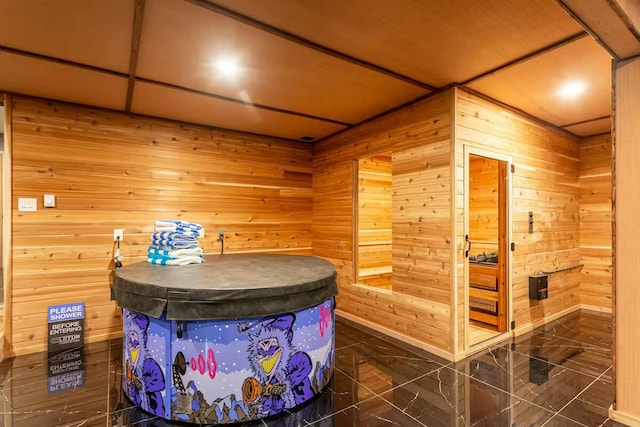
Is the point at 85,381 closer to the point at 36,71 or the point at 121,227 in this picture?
the point at 121,227

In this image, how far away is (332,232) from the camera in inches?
187

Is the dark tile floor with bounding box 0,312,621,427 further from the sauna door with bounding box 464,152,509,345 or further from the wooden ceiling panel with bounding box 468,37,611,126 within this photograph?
the wooden ceiling panel with bounding box 468,37,611,126

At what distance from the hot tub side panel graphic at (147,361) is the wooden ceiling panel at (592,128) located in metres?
5.26

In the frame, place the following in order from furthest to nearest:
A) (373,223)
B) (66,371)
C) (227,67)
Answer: (373,223)
(66,371)
(227,67)

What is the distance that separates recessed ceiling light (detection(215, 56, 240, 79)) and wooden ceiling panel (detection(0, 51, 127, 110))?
0.93 m

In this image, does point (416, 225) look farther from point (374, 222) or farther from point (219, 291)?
point (219, 291)

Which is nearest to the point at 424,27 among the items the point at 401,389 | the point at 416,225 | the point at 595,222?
the point at 416,225

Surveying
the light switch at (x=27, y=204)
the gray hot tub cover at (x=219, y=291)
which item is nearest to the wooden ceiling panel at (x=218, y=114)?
the light switch at (x=27, y=204)

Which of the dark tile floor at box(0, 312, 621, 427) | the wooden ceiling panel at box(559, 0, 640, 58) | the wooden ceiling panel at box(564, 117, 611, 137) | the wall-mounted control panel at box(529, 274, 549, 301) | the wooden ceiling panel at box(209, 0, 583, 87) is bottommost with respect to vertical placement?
the dark tile floor at box(0, 312, 621, 427)

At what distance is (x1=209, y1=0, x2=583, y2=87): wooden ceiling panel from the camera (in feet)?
6.25

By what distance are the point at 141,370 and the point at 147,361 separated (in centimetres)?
12

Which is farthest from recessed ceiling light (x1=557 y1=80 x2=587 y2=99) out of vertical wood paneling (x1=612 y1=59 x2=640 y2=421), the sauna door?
vertical wood paneling (x1=612 y1=59 x2=640 y2=421)

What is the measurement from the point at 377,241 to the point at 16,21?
4.12m

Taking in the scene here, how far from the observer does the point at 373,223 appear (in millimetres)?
4609
